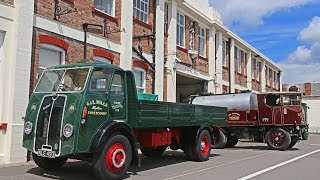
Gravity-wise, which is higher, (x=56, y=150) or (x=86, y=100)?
(x=86, y=100)

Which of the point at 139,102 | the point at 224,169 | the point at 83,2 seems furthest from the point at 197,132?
the point at 83,2

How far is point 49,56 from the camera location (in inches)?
569

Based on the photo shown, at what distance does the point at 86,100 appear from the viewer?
944cm

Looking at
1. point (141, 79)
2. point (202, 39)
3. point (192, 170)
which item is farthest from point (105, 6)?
point (202, 39)

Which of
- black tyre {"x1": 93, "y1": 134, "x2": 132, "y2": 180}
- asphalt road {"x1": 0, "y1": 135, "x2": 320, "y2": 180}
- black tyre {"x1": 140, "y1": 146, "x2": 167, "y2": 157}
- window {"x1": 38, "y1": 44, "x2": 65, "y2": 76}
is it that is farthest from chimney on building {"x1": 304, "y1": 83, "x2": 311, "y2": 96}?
black tyre {"x1": 93, "y1": 134, "x2": 132, "y2": 180}

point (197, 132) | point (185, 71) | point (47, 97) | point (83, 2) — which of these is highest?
point (83, 2)

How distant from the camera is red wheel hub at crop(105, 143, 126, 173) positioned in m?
9.62

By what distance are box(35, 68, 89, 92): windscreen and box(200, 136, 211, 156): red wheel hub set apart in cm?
561

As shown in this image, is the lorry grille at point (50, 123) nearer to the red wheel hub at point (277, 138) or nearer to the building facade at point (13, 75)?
the building facade at point (13, 75)

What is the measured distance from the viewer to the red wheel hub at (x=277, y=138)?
2000 centimetres

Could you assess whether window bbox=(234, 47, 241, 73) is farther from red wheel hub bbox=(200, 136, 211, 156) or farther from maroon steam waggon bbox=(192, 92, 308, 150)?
red wheel hub bbox=(200, 136, 211, 156)

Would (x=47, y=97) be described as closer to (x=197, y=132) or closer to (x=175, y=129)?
(x=175, y=129)

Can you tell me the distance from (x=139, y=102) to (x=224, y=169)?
3.30m

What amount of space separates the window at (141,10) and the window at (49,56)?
5641mm
